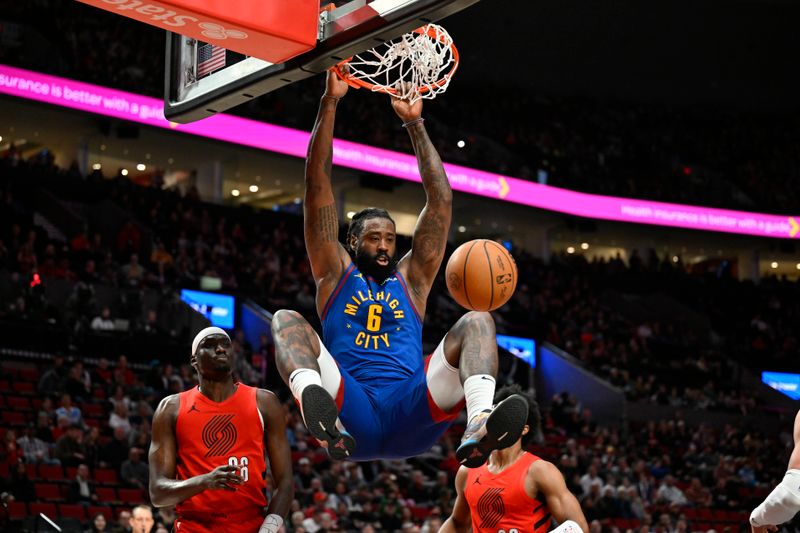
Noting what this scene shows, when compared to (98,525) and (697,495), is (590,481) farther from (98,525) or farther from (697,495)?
(98,525)

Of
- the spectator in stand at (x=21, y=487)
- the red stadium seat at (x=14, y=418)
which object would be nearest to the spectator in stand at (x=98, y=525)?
the spectator in stand at (x=21, y=487)

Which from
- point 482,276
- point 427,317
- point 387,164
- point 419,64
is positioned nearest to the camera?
point 482,276

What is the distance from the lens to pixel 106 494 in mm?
12758

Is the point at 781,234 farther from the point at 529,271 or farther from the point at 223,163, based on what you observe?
the point at 223,163

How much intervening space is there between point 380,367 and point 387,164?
22397 mm

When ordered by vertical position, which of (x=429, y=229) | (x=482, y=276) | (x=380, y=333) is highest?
(x=429, y=229)

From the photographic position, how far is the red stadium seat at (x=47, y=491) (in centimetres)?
1237

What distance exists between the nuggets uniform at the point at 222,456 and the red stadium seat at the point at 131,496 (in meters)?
7.04

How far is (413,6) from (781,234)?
31292mm

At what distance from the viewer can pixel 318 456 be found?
15641mm

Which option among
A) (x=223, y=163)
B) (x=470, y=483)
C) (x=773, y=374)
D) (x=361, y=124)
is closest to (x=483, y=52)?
(x=361, y=124)

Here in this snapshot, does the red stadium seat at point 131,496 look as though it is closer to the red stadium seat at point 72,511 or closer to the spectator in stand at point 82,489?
the spectator in stand at point 82,489

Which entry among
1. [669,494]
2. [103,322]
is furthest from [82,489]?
[669,494]

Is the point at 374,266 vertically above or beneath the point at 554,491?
above
